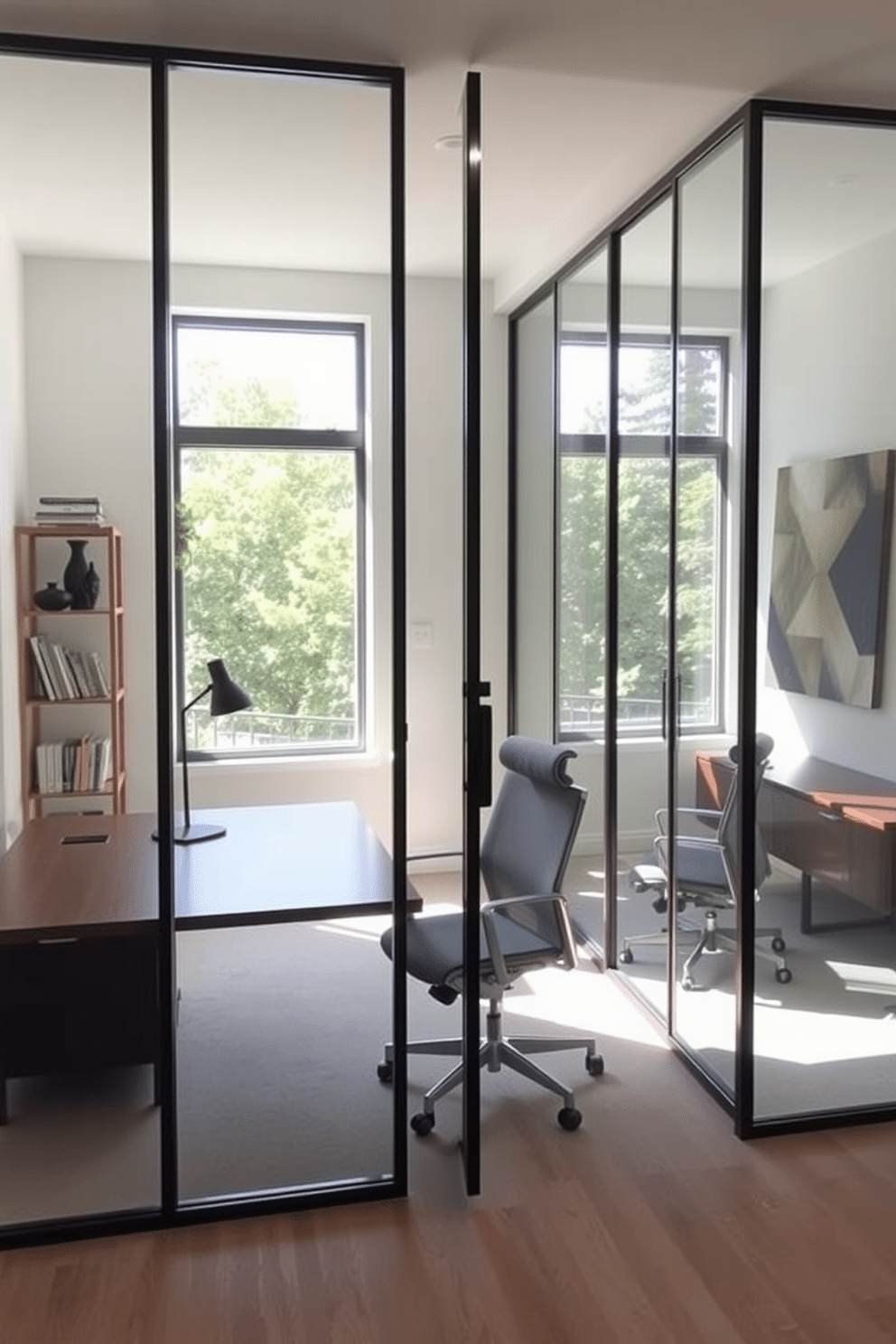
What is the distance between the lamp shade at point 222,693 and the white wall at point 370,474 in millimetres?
339

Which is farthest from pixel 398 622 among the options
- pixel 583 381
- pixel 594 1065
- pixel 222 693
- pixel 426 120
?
pixel 583 381

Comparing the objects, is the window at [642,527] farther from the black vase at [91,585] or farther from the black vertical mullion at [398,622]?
the black vase at [91,585]

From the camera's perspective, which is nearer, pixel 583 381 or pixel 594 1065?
pixel 594 1065

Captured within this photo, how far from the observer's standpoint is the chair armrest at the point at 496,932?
9.23 ft

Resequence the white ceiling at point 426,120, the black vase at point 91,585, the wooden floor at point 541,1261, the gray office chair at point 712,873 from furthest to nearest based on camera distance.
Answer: the black vase at point 91,585 < the gray office chair at point 712,873 < the white ceiling at point 426,120 < the wooden floor at point 541,1261

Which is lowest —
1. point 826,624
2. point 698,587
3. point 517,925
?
point 517,925

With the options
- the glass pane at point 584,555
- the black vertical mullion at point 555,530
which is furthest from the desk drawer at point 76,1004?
the black vertical mullion at point 555,530

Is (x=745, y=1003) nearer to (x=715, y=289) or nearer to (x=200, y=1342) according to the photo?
(x=200, y=1342)

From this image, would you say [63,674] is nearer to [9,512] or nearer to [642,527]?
[9,512]

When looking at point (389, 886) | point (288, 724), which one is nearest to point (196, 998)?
point (288, 724)

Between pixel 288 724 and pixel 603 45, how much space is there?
2075 mm

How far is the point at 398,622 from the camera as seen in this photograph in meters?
2.55

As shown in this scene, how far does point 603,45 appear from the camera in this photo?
2434 millimetres

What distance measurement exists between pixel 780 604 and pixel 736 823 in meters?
0.59
